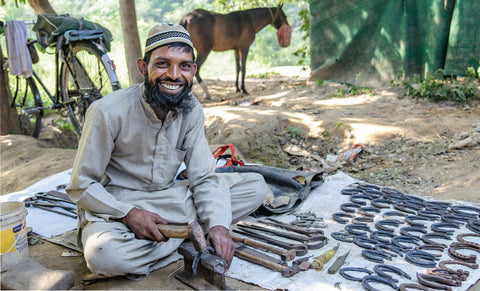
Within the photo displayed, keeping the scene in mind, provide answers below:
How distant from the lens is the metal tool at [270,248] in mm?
2523

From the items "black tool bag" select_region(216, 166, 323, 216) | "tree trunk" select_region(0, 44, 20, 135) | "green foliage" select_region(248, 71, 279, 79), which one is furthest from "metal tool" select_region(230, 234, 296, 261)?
"green foliage" select_region(248, 71, 279, 79)

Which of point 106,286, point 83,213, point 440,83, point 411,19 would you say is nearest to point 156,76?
point 83,213

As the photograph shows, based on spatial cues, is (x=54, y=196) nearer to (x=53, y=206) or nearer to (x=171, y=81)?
(x=53, y=206)

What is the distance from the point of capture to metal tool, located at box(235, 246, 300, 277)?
7.77 ft

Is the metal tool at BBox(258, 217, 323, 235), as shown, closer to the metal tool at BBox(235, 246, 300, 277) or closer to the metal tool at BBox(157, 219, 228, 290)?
the metal tool at BBox(235, 246, 300, 277)

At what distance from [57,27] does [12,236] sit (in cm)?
312

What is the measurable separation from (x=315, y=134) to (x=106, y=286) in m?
3.76

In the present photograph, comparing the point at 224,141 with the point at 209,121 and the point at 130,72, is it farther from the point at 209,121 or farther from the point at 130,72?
the point at 130,72

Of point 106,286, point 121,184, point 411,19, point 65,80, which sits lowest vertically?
point 106,286

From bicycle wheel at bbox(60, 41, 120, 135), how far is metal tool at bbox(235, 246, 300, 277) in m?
2.89

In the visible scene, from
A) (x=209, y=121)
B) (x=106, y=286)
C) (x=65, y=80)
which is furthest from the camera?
(x=209, y=121)

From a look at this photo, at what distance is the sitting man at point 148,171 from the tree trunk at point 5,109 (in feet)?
14.6

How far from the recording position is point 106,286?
2283 mm

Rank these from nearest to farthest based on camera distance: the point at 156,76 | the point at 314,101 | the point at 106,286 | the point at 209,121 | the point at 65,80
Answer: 1. the point at 106,286
2. the point at 156,76
3. the point at 65,80
4. the point at 209,121
5. the point at 314,101
